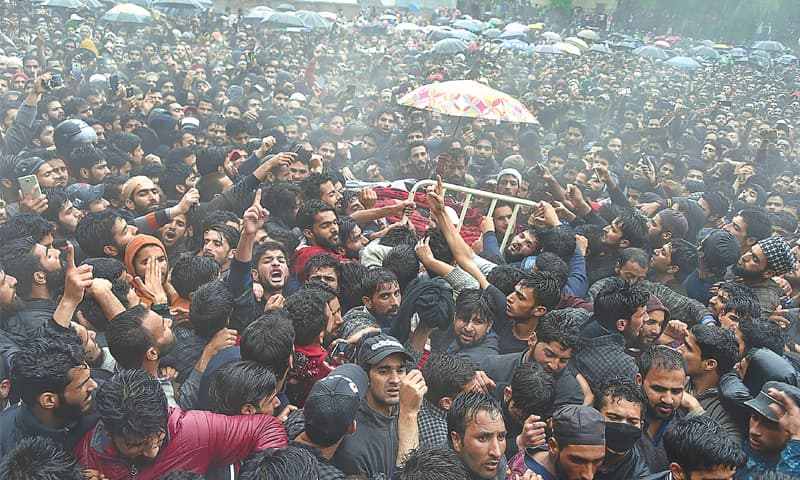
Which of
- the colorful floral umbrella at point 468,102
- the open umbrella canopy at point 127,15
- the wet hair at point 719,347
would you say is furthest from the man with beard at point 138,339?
the open umbrella canopy at point 127,15

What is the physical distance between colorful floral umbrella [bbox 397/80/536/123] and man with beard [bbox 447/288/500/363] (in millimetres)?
3950

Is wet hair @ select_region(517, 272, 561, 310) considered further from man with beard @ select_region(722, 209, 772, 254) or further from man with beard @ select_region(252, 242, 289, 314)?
man with beard @ select_region(722, 209, 772, 254)

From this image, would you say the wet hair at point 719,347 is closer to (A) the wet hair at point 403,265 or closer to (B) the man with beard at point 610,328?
(B) the man with beard at point 610,328

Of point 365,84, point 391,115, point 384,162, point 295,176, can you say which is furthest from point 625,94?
point 295,176

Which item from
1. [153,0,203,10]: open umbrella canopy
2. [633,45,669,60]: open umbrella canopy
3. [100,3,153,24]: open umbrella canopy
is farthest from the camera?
[633,45,669,60]: open umbrella canopy

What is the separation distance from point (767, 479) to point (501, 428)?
0.99 meters

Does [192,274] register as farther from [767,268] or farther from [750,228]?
[750,228]

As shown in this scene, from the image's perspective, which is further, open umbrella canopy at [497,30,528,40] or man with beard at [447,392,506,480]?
open umbrella canopy at [497,30,528,40]

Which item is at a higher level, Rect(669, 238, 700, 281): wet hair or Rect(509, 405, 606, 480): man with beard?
Rect(509, 405, 606, 480): man with beard

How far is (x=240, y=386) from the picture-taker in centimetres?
261

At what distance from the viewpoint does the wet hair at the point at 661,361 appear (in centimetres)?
308

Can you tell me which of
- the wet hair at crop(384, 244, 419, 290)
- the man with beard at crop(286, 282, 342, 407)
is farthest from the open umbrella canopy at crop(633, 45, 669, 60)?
the man with beard at crop(286, 282, 342, 407)

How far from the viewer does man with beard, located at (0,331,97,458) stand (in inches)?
97.3

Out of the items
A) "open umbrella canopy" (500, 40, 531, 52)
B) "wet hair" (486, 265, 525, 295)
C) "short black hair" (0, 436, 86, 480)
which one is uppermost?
"short black hair" (0, 436, 86, 480)
